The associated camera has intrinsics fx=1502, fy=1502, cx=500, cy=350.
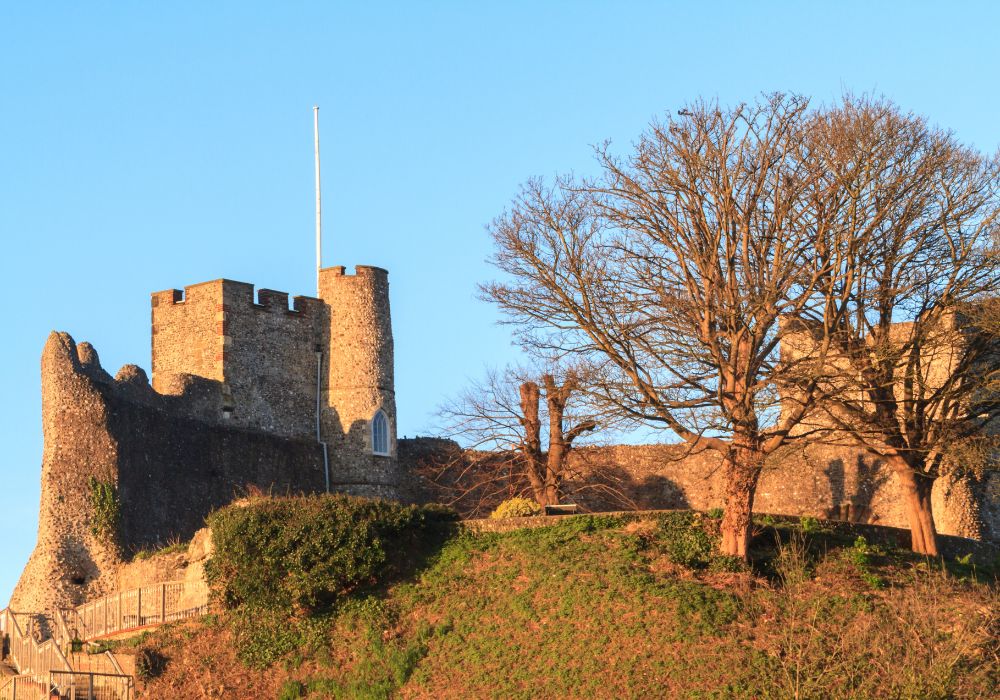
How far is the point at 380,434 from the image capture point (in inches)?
1732

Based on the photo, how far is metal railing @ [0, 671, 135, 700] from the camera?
28206 mm

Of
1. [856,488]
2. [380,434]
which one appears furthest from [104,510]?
[856,488]

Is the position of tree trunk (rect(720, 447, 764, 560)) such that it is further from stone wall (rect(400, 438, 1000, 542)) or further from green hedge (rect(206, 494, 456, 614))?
stone wall (rect(400, 438, 1000, 542))

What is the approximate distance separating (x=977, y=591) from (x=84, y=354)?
22.0 m

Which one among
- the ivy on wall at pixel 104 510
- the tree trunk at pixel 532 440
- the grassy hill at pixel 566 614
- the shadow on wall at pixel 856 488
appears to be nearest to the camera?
the grassy hill at pixel 566 614

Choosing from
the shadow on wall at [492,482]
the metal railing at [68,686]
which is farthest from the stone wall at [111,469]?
the shadow on wall at [492,482]

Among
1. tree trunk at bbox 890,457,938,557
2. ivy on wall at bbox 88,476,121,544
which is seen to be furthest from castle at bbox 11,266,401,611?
tree trunk at bbox 890,457,938,557

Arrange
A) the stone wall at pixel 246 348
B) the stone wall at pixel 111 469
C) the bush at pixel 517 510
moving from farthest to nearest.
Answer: the stone wall at pixel 246 348 < the stone wall at pixel 111 469 < the bush at pixel 517 510

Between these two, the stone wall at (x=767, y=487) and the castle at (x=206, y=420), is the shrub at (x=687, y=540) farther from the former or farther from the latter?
the castle at (x=206, y=420)

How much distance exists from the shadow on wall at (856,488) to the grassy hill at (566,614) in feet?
30.5

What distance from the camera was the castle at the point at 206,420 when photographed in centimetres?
3556

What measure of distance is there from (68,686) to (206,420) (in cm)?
1420

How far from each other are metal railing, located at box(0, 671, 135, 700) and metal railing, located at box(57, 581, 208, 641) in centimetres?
274

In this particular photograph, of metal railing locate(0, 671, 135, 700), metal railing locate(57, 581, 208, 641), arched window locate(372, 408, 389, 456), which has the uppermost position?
arched window locate(372, 408, 389, 456)
